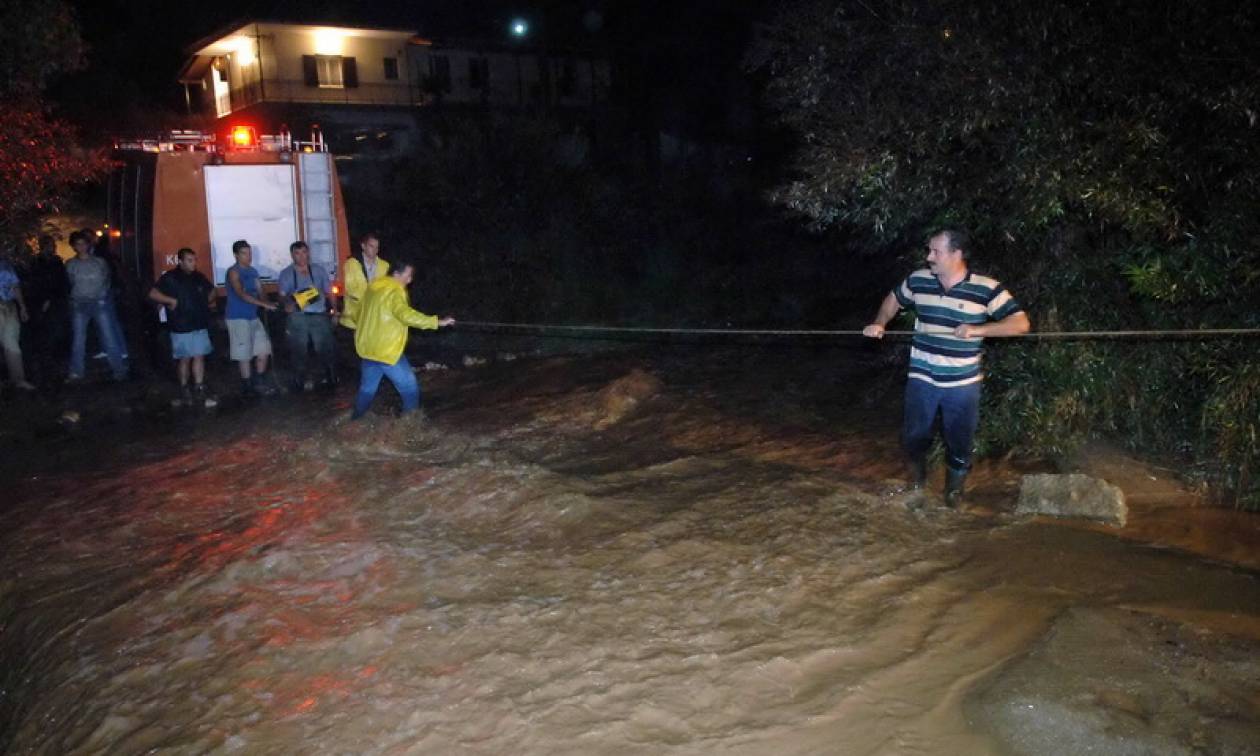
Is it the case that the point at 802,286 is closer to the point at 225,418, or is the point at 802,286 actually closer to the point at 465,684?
the point at 225,418

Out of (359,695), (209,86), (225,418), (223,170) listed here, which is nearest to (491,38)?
(209,86)

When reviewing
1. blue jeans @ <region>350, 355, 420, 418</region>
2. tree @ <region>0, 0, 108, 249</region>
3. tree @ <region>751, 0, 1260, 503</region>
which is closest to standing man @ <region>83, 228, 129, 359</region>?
tree @ <region>0, 0, 108, 249</region>

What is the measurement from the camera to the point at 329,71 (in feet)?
106

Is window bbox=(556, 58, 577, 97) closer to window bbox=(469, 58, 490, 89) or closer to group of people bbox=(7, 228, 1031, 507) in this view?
Answer: window bbox=(469, 58, 490, 89)

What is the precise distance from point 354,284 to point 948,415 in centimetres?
598

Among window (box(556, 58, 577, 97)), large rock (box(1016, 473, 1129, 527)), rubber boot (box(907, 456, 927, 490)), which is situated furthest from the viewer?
window (box(556, 58, 577, 97))

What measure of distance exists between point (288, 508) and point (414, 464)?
121 centimetres

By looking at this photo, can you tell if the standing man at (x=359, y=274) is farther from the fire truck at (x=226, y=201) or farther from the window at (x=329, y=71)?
the window at (x=329, y=71)

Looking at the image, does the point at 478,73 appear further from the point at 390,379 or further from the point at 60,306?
the point at 390,379

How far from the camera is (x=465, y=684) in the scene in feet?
13.9

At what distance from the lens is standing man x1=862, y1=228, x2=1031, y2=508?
5605 mm

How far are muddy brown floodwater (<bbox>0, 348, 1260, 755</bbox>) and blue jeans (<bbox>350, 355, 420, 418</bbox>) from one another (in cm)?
56

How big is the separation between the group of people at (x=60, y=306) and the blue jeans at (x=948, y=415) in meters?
9.61

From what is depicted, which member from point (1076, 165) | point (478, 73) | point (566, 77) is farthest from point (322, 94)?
point (1076, 165)
